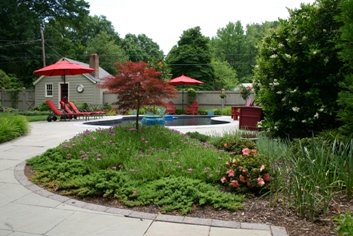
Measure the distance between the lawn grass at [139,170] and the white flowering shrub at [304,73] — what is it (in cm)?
207

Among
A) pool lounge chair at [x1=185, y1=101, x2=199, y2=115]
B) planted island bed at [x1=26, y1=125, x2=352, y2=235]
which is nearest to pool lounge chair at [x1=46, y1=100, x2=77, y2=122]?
pool lounge chair at [x1=185, y1=101, x2=199, y2=115]

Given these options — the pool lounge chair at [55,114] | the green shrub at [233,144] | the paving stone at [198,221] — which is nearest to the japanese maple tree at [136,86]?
the green shrub at [233,144]

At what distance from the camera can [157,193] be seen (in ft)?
12.1

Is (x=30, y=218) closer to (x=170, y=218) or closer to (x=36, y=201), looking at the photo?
(x=36, y=201)

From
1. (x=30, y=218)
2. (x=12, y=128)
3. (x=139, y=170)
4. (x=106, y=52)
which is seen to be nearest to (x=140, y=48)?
(x=106, y=52)

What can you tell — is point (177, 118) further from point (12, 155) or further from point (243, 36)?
point (243, 36)

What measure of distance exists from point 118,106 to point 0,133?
3313mm

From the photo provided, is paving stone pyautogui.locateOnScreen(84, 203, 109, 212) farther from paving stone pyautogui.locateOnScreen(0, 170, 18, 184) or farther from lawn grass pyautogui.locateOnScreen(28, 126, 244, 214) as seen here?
paving stone pyautogui.locateOnScreen(0, 170, 18, 184)

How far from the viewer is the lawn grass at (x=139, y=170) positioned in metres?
3.60

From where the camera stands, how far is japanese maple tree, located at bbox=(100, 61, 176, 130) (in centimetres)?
598

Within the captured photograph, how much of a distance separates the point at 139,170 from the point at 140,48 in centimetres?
4808

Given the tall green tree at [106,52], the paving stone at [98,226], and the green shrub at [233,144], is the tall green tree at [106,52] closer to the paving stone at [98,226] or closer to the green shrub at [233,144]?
the green shrub at [233,144]

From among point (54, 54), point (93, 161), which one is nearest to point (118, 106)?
point (93, 161)

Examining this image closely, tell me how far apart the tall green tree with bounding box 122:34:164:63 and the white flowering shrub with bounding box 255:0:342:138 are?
42.0 meters
